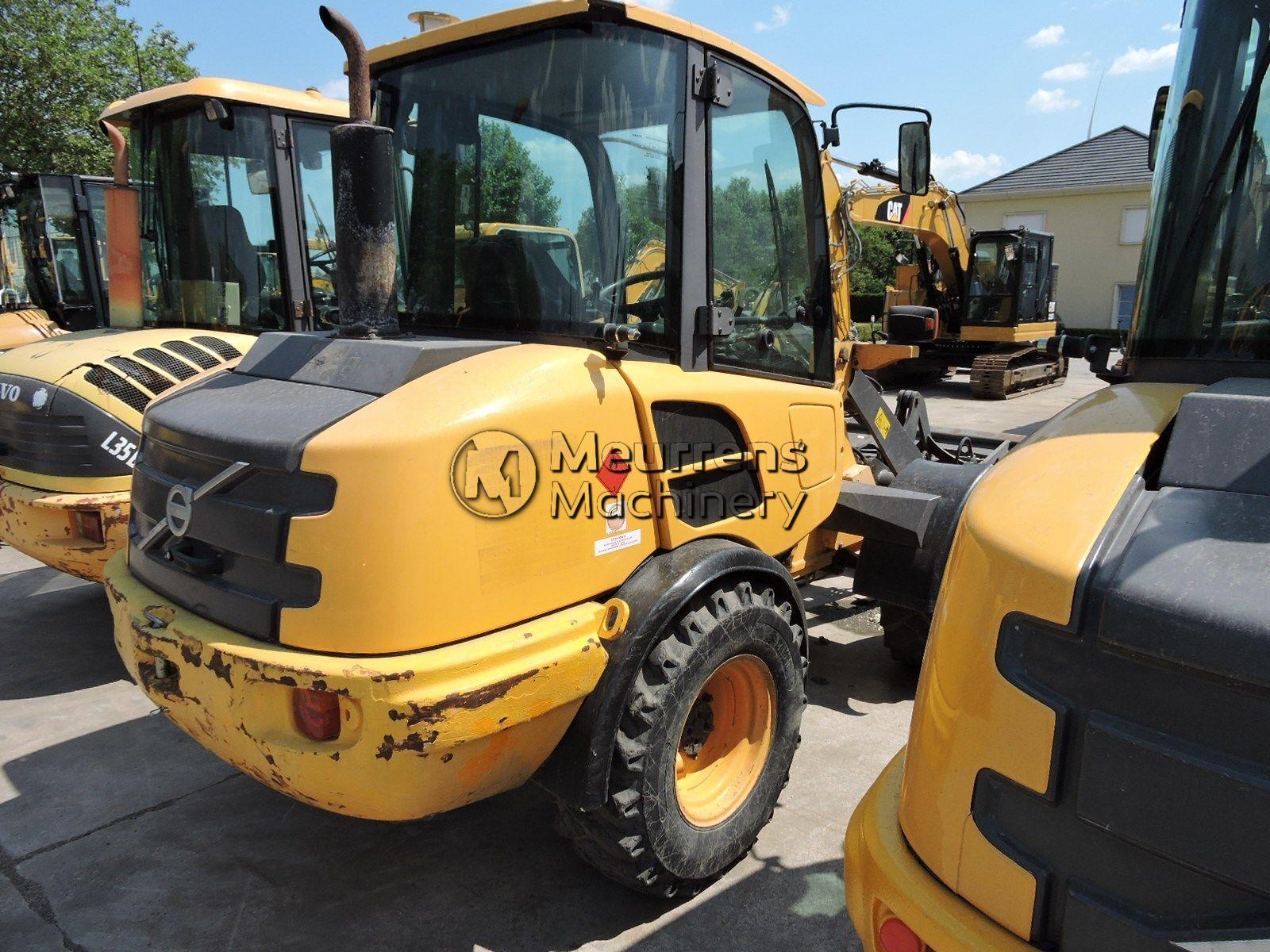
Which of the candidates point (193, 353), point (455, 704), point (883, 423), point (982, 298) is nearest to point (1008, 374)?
point (982, 298)

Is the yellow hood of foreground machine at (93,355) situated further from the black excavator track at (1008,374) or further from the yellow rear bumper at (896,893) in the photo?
the black excavator track at (1008,374)

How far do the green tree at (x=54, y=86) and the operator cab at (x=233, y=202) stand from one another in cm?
1554

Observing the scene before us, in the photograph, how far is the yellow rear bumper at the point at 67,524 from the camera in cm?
443

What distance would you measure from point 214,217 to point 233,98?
703 mm

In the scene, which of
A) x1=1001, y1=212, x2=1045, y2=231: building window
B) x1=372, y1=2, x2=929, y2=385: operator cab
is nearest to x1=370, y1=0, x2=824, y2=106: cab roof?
x1=372, y1=2, x2=929, y2=385: operator cab

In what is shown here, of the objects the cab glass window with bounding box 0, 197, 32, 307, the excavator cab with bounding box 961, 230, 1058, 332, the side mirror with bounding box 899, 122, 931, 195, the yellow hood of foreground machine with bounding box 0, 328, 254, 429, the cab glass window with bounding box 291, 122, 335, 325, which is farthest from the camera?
the excavator cab with bounding box 961, 230, 1058, 332

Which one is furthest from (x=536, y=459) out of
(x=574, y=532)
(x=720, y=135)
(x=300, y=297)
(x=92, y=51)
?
(x=92, y=51)

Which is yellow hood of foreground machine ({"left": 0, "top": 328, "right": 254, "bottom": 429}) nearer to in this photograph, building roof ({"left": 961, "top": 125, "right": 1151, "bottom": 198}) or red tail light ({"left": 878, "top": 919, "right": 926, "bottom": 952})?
red tail light ({"left": 878, "top": 919, "right": 926, "bottom": 952})

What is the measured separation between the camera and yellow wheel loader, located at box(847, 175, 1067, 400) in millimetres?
15711

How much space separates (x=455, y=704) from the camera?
2076 millimetres

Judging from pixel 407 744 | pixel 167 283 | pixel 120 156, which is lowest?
pixel 407 744

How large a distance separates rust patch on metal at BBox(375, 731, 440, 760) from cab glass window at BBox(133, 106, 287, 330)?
3.96 meters

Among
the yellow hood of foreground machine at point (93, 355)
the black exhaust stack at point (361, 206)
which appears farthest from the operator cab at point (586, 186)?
the yellow hood of foreground machine at point (93, 355)

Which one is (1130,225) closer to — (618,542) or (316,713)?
(618,542)
